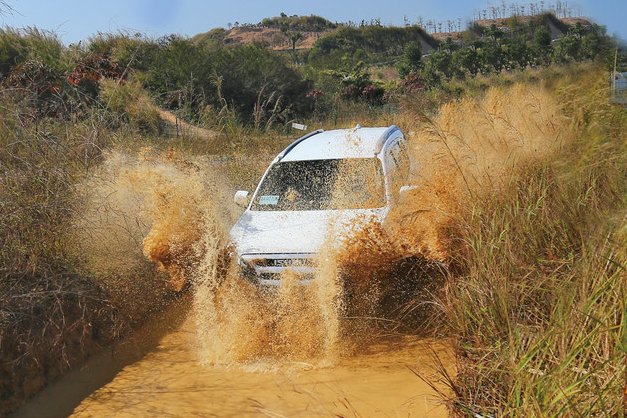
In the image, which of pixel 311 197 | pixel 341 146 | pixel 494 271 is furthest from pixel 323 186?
pixel 494 271

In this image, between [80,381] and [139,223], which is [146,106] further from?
[80,381]

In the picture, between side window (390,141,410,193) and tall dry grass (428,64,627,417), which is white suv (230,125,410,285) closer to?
side window (390,141,410,193)

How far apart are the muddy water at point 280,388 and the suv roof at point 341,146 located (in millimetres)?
2446

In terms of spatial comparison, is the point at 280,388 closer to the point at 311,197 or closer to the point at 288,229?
the point at 288,229

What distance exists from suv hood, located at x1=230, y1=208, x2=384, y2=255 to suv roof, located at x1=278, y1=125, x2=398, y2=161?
108cm

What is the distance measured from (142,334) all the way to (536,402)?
4.69 m

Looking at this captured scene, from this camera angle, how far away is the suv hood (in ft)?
20.1

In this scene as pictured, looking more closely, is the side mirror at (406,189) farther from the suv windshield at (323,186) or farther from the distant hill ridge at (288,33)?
the distant hill ridge at (288,33)

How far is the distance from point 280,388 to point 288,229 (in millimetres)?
1768

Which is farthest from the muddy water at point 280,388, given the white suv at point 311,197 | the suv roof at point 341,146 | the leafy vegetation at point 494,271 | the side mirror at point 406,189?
the suv roof at point 341,146

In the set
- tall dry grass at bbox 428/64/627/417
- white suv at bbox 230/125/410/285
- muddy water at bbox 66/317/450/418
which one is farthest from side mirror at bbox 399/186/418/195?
muddy water at bbox 66/317/450/418

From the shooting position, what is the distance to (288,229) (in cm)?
643

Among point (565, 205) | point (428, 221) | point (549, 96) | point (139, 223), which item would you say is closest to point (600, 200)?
point (565, 205)

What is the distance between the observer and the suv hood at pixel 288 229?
241 inches
